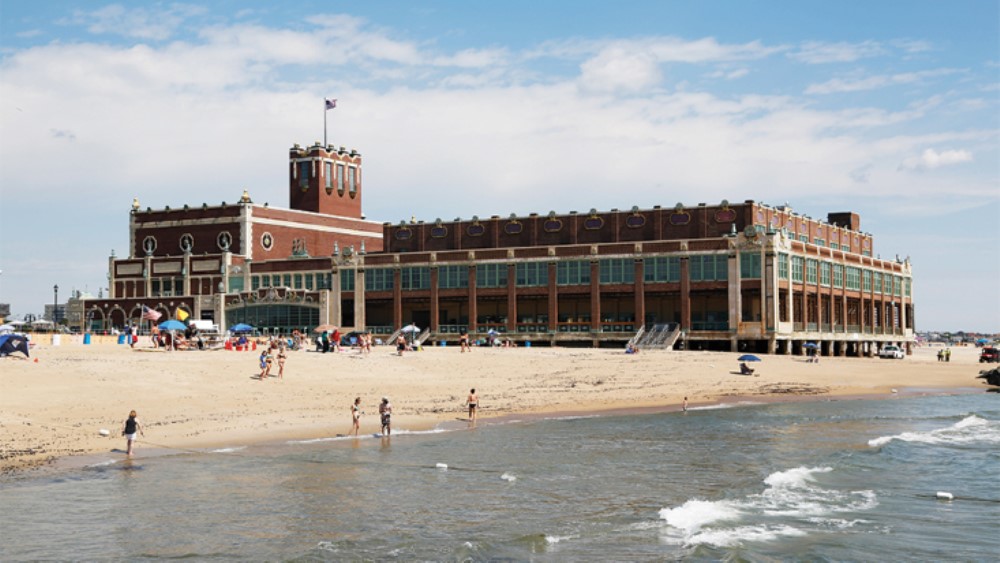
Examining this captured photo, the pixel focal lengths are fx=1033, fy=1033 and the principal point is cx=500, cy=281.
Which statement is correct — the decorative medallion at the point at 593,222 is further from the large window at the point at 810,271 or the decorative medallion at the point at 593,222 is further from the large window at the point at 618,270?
the large window at the point at 810,271

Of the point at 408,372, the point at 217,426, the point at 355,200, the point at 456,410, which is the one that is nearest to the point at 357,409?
the point at 217,426

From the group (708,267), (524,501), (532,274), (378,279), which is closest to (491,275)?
(532,274)

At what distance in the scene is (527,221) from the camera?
106625 millimetres

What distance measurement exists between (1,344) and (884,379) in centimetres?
5919

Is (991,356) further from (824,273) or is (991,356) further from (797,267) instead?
(797,267)

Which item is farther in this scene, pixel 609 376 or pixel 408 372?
pixel 609 376

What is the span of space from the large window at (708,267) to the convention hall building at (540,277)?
0.13 meters

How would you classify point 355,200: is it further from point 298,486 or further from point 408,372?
point 298,486

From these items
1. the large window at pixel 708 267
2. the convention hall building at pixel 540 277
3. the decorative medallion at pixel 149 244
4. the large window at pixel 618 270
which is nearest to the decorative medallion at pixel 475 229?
the convention hall building at pixel 540 277

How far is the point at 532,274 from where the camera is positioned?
99.2 meters

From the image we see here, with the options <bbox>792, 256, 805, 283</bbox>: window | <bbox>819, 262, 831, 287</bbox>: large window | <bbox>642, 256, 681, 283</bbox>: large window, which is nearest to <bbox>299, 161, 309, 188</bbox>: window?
<bbox>642, 256, 681, 283</bbox>: large window

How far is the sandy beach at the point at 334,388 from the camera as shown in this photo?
37.6m

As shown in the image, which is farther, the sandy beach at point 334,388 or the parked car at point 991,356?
the parked car at point 991,356

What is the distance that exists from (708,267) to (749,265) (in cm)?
374
